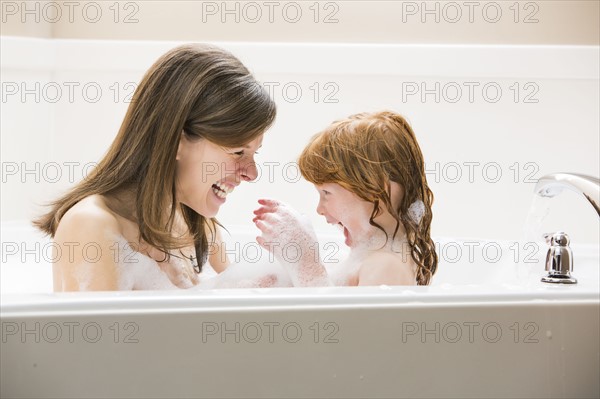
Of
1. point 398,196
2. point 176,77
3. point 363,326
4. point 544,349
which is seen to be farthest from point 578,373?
point 176,77

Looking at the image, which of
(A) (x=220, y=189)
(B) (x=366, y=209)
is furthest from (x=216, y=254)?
(B) (x=366, y=209)

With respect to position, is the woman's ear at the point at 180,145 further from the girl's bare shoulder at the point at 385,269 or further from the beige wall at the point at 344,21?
the beige wall at the point at 344,21

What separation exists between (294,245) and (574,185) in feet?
1.61

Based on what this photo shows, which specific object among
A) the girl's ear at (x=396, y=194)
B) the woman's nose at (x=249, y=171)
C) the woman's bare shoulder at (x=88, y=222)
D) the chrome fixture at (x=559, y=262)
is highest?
the woman's nose at (x=249, y=171)

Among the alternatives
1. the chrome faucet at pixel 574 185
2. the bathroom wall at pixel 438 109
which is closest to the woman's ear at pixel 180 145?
the chrome faucet at pixel 574 185

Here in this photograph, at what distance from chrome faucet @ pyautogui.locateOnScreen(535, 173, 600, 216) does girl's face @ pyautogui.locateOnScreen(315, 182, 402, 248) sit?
0.34m

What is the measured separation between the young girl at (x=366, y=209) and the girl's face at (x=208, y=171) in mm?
74

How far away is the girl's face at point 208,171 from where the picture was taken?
4.40 ft

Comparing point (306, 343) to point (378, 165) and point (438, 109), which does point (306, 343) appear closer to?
point (378, 165)

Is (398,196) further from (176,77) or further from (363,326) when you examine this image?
(363,326)

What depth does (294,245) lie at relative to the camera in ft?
4.43

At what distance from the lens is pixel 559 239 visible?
1057 mm

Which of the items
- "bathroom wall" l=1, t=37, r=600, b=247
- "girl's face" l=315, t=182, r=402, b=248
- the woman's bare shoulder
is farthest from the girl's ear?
"bathroom wall" l=1, t=37, r=600, b=247

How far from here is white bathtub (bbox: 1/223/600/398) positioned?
2.87ft
